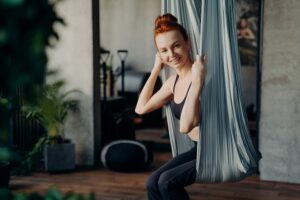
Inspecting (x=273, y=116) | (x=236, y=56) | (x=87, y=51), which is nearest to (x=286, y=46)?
(x=273, y=116)

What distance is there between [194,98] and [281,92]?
77.1 inches

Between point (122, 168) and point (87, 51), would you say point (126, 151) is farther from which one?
Answer: point (87, 51)

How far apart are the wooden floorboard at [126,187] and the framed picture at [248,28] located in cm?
336

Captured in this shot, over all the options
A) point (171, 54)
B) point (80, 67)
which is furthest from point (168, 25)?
point (80, 67)

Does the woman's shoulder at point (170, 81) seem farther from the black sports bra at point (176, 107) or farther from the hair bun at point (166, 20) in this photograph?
the hair bun at point (166, 20)

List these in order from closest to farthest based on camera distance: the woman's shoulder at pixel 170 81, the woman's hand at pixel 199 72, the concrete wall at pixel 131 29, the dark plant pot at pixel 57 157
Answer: the woman's hand at pixel 199 72, the woman's shoulder at pixel 170 81, the dark plant pot at pixel 57 157, the concrete wall at pixel 131 29

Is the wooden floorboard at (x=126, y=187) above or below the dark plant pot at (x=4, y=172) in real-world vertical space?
below

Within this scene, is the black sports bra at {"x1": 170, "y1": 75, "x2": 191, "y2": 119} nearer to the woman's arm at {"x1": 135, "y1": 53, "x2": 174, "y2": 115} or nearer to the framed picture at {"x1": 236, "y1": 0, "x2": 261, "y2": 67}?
the woman's arm at {"x1": 135, "y1": 53, "x2": 174, "y2": 115}

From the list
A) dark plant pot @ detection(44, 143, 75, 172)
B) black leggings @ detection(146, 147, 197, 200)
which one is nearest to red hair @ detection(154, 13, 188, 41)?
black leggings @ detection(146, 147, 197, 200)

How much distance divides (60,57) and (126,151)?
1.23 m

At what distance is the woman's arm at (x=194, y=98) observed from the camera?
7.29 ft

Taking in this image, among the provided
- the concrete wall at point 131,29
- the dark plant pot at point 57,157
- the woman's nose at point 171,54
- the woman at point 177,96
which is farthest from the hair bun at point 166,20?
the concrete wall at point 131,29

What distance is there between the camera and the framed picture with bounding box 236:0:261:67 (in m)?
7.09

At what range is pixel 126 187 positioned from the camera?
3.90 m
